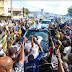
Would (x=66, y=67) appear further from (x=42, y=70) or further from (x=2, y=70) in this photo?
(x=2, y=70)

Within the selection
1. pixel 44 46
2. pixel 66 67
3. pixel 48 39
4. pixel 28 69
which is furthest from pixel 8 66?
pixel 48 39

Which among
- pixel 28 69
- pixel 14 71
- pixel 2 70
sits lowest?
pixel 28 69

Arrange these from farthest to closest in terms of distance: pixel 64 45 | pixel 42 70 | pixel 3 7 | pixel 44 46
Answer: pixel 3 7 → pixel 44 46 → pixel 64 45 → pixel 42 70

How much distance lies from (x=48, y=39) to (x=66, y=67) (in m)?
3.01

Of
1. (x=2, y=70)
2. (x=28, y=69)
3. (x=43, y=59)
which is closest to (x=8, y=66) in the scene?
(x=2, y=70)

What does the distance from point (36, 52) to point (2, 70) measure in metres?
1.70

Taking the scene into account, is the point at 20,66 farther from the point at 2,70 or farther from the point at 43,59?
the point at 43,59

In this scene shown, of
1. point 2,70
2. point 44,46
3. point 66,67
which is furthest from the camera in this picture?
point 44,46

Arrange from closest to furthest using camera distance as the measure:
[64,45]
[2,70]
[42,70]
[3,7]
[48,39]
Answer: [2,70]
[42,70]
[64,45]
[48,39]
[3,7]

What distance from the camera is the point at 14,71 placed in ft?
8.64

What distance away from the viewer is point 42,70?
3.82m

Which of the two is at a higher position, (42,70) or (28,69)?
(28,69)

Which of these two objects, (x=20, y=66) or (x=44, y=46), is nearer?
(x=20, y=66)

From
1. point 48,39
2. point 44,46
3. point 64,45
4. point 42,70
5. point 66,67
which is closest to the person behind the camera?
point 66,67
